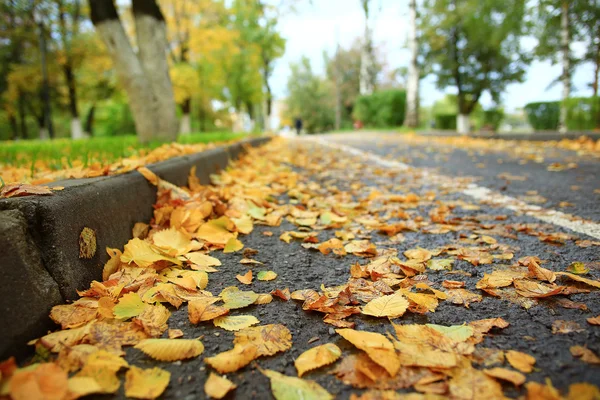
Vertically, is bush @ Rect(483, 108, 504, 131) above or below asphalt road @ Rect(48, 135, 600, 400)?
above

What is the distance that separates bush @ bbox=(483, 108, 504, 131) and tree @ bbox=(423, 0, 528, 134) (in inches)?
31.3

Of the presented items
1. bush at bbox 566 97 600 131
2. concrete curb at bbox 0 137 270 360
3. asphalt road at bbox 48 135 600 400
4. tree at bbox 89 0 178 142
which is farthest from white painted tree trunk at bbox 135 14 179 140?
bush at bbox 566 97 600 131

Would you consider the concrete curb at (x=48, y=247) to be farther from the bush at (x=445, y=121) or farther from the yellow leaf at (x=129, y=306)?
the bush at (x=445, y=121)

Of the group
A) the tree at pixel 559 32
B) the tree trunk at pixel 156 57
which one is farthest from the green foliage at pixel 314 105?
the tree trunk at pixel 156 57

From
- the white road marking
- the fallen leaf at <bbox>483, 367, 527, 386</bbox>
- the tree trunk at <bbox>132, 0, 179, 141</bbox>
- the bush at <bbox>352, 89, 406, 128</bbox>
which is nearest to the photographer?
the fallen leaf at <bbox>483, 367, 527, 386</bbox>

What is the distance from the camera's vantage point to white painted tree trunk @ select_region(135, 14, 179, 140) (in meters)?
5.13

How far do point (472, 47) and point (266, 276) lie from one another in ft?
62.3

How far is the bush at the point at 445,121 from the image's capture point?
806 inches

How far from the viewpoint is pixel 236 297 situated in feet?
4.23

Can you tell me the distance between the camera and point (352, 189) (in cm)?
340

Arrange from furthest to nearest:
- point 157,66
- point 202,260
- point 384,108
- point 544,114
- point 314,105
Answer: point 314,105
point 384,108
point 544,114
point 157,66
point 202,260

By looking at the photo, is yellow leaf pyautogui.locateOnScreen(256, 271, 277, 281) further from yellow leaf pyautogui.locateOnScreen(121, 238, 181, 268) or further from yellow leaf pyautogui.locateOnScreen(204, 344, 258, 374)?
yellow leaf pyautogui.locateOnScreen(204, 344, 258, 374)

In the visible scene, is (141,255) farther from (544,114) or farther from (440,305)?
(544,114)

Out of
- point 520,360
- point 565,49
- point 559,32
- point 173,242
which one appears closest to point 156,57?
point 173,242
